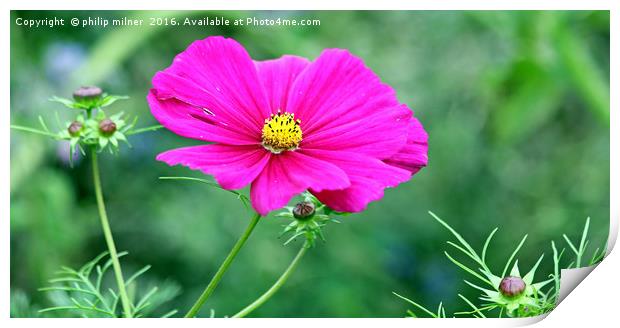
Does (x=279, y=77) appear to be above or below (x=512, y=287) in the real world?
above

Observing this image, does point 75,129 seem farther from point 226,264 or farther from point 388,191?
point 388,191

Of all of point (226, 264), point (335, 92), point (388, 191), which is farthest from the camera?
point (388, 191)

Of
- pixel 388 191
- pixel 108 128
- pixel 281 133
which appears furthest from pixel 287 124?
pixel 388 191

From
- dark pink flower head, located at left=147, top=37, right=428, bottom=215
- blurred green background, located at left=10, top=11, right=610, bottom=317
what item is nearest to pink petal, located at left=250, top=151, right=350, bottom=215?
dark pink flower head, located at left=147, top=37, right=428, bottom=215

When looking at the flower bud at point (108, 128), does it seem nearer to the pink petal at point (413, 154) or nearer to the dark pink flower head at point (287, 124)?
the dark pink flower head at point (287, 124)

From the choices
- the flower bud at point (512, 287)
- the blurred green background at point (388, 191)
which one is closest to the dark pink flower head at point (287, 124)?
the flower bud at point (512, 287)

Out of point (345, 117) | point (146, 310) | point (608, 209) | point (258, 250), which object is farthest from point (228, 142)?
point (608, 209)

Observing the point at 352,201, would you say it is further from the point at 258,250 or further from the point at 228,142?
the point at 258,250
